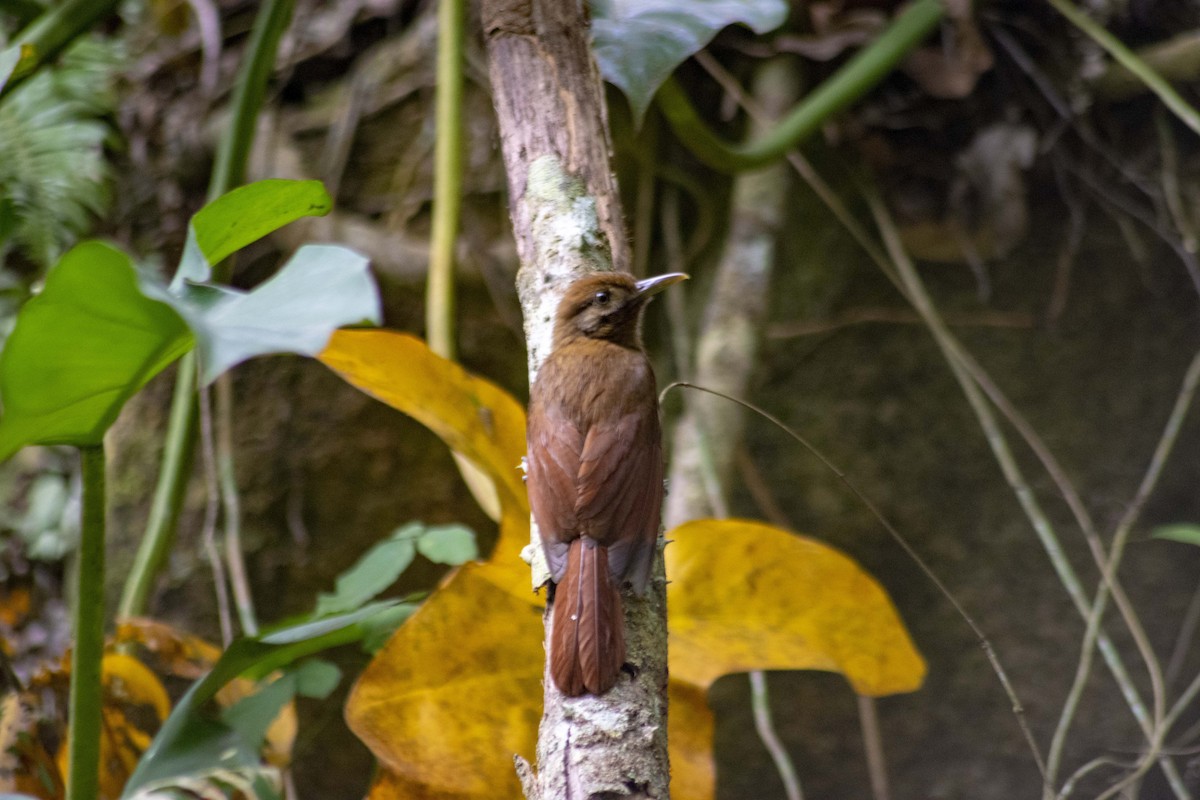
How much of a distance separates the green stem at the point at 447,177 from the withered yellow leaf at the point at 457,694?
69 centimetres

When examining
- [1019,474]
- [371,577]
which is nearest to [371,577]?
[371,577]

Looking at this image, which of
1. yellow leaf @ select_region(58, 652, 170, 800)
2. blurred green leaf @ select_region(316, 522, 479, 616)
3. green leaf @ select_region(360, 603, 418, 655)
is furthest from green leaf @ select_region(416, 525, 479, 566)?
yellow leaf @ select_region(58, 652, 170, 800)

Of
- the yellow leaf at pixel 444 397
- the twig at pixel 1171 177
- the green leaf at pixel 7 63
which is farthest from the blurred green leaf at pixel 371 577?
the twig at pixel 1171 177

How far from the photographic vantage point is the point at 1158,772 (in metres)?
2.69

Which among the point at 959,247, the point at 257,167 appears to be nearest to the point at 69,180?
the point at 257,167

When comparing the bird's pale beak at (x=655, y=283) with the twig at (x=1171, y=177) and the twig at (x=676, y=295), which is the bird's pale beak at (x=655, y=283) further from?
the twig at (x=1171, y=177)

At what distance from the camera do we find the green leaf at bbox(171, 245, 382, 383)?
89 cm

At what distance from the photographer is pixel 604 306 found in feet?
5.49

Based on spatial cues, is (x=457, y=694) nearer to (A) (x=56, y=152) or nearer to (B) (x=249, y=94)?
(B) (x=249, y=94)

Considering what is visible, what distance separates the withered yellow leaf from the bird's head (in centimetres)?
39

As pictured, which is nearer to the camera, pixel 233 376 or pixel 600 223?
pixel 600 223

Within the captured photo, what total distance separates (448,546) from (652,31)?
2.98 ft

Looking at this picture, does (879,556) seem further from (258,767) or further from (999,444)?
(258,767)

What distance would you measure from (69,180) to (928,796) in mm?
2757
